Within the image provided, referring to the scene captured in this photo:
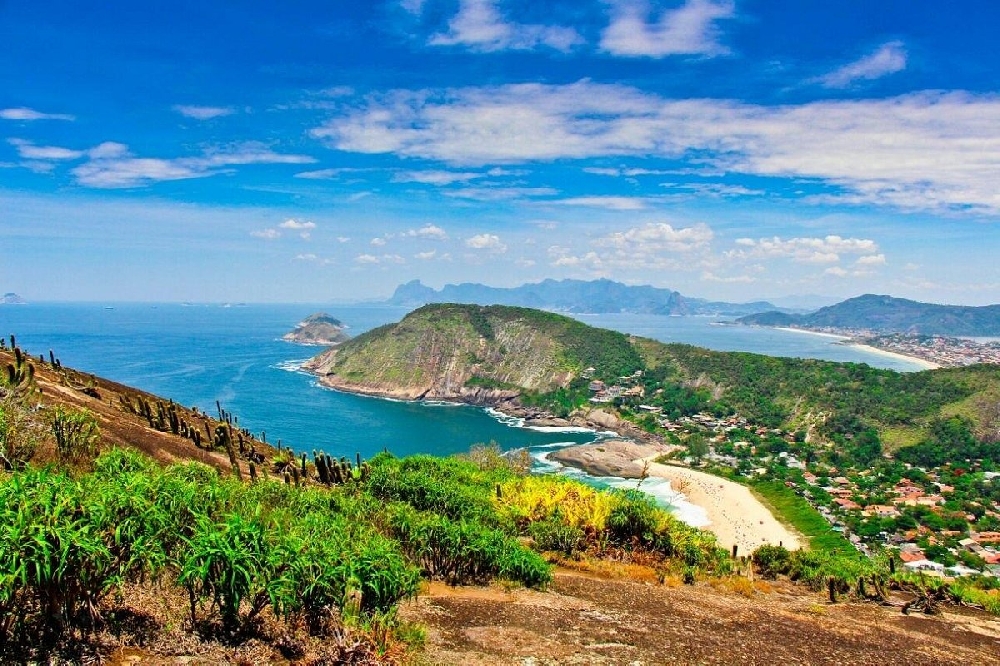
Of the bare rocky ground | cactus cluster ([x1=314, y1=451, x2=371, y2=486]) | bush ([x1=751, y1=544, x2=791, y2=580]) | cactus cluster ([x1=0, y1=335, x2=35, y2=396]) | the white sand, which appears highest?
cactus cluster ([x1=0, y1=335, x2=35, y2=396])

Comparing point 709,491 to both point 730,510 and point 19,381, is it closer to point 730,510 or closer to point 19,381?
point 730,510

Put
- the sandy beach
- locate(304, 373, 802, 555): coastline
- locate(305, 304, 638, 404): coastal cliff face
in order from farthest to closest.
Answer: locate(305, 304, 638, 404): coastal cliff face, locate(304, 373, 802, 555): coastline, the sandy beach

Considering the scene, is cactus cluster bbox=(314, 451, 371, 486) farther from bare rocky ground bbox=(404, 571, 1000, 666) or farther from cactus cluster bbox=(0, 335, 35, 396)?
bare rocky ground bbox=(404, 571, 1000, 666)

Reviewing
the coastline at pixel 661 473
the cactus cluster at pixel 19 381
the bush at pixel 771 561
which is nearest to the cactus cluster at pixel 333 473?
the cactus cluster at pixel 19 381

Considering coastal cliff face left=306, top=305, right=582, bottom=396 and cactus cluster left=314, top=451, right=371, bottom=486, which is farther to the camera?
coastal cliff face left=306, top=305, right=582, bottom=396

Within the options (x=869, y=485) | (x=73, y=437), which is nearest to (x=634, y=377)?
(x=869, y=485)

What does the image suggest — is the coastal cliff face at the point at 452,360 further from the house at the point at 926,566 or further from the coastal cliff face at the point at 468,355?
the house at the point at 926,566

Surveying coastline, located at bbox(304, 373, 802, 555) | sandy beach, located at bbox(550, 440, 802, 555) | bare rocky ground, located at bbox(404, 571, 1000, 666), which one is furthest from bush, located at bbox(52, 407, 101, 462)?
sandy beach, located at bbox(550, 440, 802, 555)
